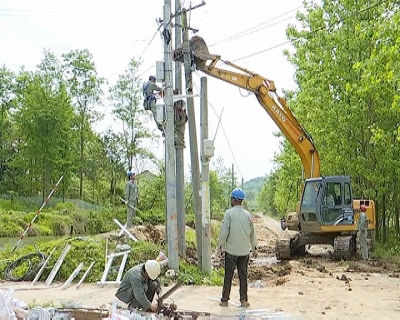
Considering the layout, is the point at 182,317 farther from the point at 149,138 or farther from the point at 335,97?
the point at 149,138

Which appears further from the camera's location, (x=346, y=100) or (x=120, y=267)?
(x=346, y=100)

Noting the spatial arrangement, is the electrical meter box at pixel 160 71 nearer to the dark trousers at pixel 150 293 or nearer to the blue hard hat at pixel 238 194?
the blue hard hat at pixel 238 194

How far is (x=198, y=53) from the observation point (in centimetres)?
1441

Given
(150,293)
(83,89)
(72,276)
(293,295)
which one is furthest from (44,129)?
(150,293)

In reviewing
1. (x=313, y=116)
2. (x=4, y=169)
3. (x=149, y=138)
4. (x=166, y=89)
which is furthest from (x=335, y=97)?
(x=4, y=169)

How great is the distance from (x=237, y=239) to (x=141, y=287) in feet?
8.47

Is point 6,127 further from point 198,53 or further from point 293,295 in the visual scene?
point 293,295

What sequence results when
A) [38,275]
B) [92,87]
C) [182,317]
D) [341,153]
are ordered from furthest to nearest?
[92,87] < [341,153] < [38,275] < [182,317]

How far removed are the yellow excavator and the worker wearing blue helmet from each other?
24.8ft

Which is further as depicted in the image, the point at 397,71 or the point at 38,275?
the point at 38,275

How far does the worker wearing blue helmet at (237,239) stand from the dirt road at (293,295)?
362 millimetres

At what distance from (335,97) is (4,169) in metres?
31.1

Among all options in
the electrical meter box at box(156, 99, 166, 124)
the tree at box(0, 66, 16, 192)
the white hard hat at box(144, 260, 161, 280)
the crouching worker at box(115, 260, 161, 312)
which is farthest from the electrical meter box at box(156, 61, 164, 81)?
the tree at box(0, 66, 16, 192)

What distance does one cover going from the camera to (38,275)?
12.0m
